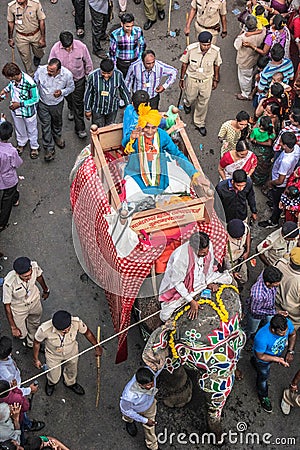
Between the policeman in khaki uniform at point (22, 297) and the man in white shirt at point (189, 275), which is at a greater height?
the man in white shirt at point (189, 275)

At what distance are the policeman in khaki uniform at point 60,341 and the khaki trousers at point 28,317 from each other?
0.39m

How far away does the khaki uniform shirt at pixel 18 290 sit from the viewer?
22.3 feet

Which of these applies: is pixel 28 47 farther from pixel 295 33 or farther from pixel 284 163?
pixel 284 163

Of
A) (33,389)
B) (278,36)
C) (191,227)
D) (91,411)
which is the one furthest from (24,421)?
(278,36)

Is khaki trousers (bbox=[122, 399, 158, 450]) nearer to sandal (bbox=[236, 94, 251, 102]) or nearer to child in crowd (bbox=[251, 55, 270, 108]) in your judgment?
child in crowd (bbox=[251, 55, 270, 108])

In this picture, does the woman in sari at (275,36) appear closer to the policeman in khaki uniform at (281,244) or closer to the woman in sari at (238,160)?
the woman in sari at (238,160)

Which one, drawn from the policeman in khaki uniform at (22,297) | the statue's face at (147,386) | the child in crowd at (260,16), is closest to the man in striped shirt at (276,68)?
the child in crowd at (260,16)

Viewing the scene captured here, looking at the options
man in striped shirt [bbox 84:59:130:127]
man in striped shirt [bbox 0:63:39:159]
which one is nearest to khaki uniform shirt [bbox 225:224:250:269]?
man in striped shirt [bbox 84:59:130:127]

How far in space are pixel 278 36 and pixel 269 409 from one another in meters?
4.93

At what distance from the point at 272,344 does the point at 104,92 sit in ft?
11.9

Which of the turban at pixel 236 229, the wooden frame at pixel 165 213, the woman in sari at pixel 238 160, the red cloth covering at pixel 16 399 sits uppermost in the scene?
the wooden frame at pixel 165 213

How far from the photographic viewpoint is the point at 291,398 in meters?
7.12

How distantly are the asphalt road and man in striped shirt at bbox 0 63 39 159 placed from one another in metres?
0.39

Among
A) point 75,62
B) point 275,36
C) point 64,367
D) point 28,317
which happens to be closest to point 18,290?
point 28,317
